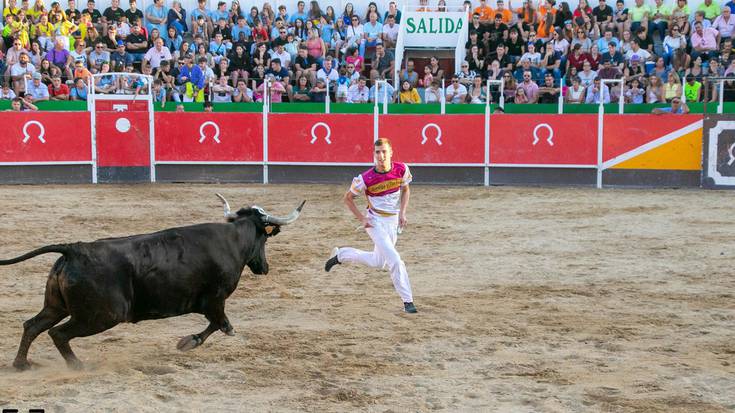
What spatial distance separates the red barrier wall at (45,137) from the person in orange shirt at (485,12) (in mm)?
9855

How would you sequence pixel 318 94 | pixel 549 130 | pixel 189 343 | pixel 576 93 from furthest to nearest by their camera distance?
pixel 318 94 < pixel 576 93 < pixel 549 130 < pixel 189 343

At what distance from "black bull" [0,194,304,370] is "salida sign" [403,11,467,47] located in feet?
57.4

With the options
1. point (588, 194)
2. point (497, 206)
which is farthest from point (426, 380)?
point (588, 194)

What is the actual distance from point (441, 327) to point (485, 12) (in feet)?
56.4

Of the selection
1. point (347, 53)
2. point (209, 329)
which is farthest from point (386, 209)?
point (347, 53)

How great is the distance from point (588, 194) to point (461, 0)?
995 cm

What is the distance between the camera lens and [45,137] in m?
18.7

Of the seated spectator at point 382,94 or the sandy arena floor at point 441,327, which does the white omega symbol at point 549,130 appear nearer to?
the seated spectator at point 382,94

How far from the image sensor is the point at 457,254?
11.7 metres

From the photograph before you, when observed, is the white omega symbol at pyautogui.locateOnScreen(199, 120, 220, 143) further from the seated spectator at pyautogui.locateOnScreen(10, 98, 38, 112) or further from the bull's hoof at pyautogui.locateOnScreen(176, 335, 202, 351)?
the bull's hoof at pyautogui.locateOnScreen(176, 335, 202, 351)

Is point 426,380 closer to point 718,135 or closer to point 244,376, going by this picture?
point 244,376

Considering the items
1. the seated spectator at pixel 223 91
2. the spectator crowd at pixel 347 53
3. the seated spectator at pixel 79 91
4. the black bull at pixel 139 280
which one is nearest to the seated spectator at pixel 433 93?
the spectator crowd at pixel 347 53

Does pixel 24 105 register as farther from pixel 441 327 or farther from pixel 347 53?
pixel 441 327

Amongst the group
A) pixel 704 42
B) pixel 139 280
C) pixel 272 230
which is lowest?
pixel 139 280
